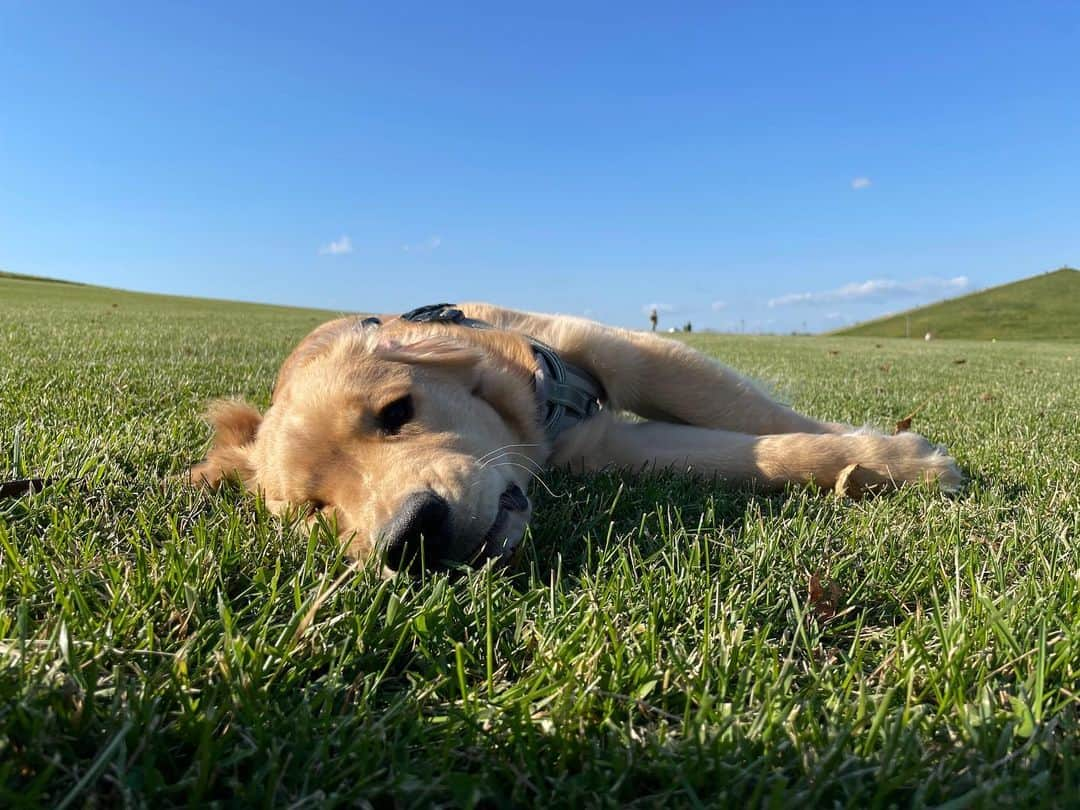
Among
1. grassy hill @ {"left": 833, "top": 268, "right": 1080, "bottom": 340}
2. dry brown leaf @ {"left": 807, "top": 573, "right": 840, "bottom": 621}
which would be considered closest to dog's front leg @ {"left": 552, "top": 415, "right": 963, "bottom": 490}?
dry brown leaf @ {"left": 807, "top": 573, "right": 840, "bottom": 621}

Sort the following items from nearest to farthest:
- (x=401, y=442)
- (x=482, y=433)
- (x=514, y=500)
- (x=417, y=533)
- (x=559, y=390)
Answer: (x=417, y=533) → (x=514, y=500) → (x=401, y=442) → (x=482, y=433) → (x=559, y=390)

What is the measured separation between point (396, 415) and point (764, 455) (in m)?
1.29

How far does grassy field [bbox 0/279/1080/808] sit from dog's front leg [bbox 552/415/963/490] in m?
0.29

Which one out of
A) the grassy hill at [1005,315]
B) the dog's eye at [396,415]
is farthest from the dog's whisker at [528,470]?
the grassy hill at [1005,315]

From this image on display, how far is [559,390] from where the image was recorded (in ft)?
8.84

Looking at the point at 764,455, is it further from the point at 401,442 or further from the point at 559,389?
the point at 401,442

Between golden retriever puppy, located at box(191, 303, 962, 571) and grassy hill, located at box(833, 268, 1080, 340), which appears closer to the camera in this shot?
golden retriever puppy, located at box(191, 303, 962, 571)

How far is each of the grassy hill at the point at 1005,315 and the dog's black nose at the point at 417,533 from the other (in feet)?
160

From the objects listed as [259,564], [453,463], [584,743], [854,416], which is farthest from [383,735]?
[854,416]

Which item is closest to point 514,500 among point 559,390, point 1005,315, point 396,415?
point 396,415

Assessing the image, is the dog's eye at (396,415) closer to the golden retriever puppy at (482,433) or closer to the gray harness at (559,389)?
the golden retriever puppy at (482,433)

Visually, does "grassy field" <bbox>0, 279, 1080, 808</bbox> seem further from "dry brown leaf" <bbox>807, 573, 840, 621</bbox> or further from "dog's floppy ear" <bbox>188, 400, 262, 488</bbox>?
"dog's floppy ear" <bbox>188, 400, 262, 488</bbox>

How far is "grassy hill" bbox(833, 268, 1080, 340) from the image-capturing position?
44.0 meters

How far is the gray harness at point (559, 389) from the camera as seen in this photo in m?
2.62
